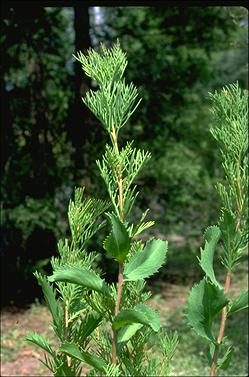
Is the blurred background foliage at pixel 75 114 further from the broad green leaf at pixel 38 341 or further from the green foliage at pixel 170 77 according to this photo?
the broad green leaf at pixel 38 341

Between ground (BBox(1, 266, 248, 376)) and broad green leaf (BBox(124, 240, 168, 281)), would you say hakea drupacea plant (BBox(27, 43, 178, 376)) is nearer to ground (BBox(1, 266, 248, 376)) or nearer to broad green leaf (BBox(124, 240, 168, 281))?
broad green leaf (BBox(124, 240, 168, 281))

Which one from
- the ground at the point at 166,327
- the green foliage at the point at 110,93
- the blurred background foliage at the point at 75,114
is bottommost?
the ground at the point at 166,327

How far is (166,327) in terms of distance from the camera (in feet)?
27.1

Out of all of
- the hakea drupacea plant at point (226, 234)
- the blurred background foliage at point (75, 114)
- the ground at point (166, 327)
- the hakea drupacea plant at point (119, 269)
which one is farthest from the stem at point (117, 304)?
the blurred background foliage at point (75, 114)

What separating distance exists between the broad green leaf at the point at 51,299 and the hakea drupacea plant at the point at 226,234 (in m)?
0.28

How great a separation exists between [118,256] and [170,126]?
900 centimetres

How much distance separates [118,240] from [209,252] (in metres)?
0.18

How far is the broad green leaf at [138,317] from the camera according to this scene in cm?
131

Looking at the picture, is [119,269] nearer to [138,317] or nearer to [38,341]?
[138,317]

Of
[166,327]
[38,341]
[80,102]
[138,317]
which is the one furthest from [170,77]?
[138,317]

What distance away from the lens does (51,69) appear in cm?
940

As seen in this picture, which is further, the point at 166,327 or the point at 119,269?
the point at 166,327

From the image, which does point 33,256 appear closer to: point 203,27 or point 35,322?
point 35,322

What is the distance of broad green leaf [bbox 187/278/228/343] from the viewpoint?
135cm
